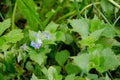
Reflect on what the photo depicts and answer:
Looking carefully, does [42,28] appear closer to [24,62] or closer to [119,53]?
[24,62]

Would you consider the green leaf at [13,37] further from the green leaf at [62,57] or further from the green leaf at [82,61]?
the green leaf at [82,61]

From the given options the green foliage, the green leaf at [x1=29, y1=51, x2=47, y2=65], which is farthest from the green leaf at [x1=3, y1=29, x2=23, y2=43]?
the green leaf at [x1=29, y1=51, x2=47, y2=65]

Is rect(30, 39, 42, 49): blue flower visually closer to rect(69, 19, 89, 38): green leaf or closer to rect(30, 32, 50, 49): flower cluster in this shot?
rect(30, 32, 50, 49): flower cluster

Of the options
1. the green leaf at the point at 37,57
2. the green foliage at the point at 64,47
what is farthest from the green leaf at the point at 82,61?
the green leaf at the point at 37,57

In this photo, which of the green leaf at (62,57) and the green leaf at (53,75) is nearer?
the green leaf at (53,75)

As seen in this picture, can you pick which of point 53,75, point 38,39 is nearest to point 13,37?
point 38,39

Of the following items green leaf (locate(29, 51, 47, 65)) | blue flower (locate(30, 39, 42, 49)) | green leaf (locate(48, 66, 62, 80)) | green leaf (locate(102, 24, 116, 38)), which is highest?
green leaf (locate(102, 24, 116, 38))
